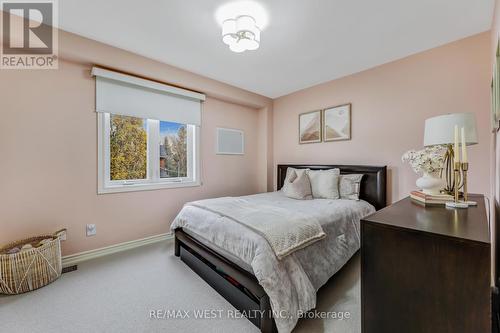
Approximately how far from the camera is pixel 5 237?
2078 mm

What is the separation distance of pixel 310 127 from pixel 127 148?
112 inches

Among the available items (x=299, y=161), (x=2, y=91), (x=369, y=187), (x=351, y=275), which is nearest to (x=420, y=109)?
(x=369, y=187)

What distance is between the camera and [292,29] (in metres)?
2.10

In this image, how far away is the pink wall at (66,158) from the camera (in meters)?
2.11

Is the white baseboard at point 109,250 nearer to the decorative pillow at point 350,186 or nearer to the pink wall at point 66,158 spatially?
→ the pink wall at point 66,158

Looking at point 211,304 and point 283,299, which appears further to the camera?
point 211,304

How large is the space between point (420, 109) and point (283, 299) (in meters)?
2.69

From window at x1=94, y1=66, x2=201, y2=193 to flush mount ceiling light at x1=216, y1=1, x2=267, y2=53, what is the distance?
150 cm

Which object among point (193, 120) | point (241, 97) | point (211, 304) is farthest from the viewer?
point (241, 97)

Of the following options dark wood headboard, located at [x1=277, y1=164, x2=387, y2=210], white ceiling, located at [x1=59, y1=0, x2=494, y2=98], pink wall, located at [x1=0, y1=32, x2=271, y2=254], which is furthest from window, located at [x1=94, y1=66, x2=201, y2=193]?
dark wood headboard, located at [x1=277, y1=164, x2=387, y2=210]

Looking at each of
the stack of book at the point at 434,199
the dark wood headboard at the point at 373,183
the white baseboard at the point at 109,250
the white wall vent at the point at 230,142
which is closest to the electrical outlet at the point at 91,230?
the white baseboard at the point at 109,250

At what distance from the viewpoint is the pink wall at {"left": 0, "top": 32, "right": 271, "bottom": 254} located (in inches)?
83.1

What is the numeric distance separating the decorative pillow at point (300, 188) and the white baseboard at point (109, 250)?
1905 millimetres

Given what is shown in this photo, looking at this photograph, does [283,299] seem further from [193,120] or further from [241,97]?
[241,97]
